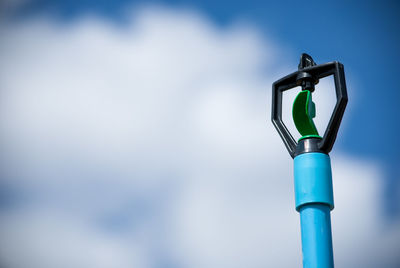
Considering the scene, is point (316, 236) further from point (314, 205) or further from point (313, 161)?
point (313, 161)

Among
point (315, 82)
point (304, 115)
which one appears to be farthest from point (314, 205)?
point (315, 82)

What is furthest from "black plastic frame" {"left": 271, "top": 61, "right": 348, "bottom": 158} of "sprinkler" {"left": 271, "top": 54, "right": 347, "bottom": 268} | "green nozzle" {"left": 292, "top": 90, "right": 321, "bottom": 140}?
"green nozzle" {"left": 292, "top": 90, "right": 321, "bottom": 140}

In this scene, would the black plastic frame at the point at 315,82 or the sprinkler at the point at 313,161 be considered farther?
the black plastic frame at the point at 315,82

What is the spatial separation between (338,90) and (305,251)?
1.26 metres

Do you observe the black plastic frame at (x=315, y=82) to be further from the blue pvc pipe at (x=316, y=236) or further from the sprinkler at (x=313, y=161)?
the blue pvc pipe at (x=316, y=236)

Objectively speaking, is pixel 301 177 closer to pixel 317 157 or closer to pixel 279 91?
pixel 317 157

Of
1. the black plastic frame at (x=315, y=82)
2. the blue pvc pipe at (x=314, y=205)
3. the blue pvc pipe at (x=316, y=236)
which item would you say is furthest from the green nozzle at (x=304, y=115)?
the blue pvc pipe at (x=316, y=236)

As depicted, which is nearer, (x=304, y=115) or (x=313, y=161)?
(x=313, y=161)

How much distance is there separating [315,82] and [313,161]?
2.48 feet

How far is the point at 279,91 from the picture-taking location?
14.8 feet

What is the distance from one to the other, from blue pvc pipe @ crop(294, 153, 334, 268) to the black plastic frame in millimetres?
146

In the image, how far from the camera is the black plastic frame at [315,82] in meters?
3.95

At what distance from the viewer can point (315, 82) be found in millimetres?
4309

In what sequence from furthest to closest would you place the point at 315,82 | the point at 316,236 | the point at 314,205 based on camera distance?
1. the point at 315,82
2. the point at 314,205
3. the point at 316,236
